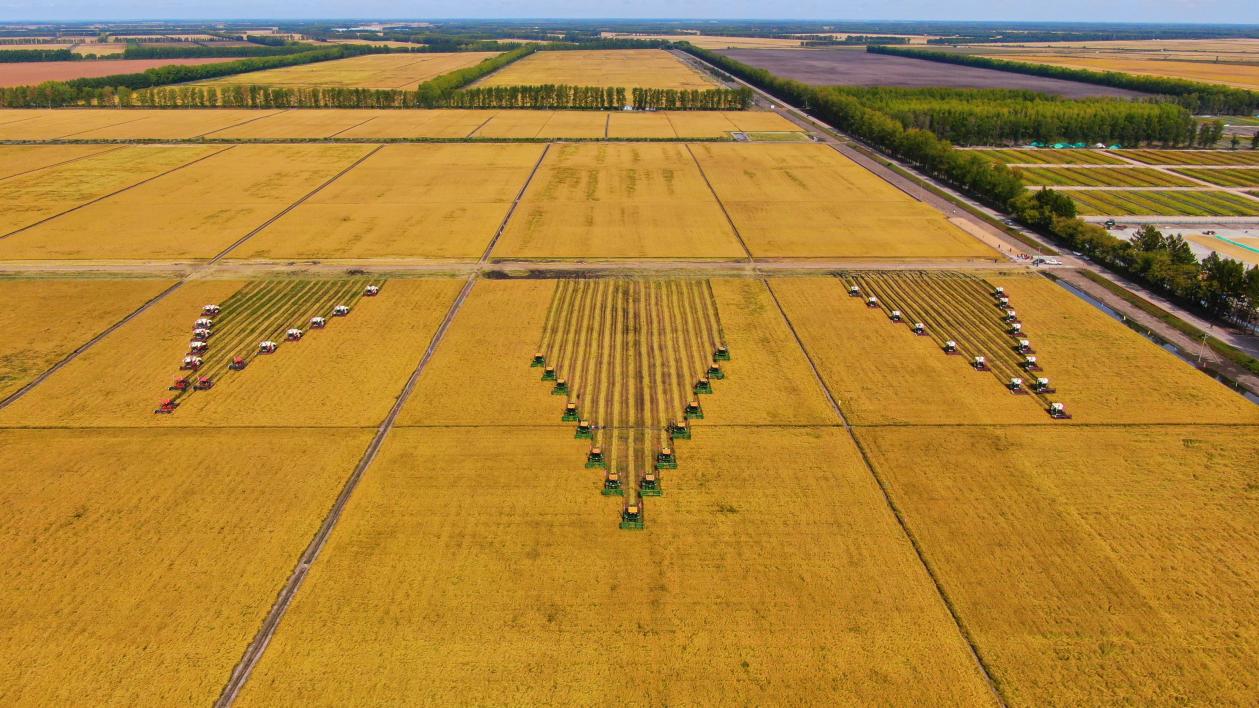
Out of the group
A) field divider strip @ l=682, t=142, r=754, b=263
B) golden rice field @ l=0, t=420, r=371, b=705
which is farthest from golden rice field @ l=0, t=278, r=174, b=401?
field divider strip @ l=682, t=142, r=754, b=263

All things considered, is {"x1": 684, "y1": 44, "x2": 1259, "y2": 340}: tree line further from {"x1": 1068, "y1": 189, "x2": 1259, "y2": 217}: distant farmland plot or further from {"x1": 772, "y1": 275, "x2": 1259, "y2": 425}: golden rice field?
{"x1": 1068, "y1": 189, "x2": 1259, "y2": 217}: distant farmland plot

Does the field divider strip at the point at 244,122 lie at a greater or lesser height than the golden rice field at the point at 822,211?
greater

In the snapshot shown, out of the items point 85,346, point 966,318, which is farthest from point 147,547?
point 966,318

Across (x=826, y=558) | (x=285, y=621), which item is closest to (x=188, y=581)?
(x=285, y=621)

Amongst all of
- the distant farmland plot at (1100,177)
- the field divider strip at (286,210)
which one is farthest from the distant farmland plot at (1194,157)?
the field divider strip at (286,210)

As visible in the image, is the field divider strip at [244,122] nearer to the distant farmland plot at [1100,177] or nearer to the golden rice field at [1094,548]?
the golden rice field at [1094,548]
